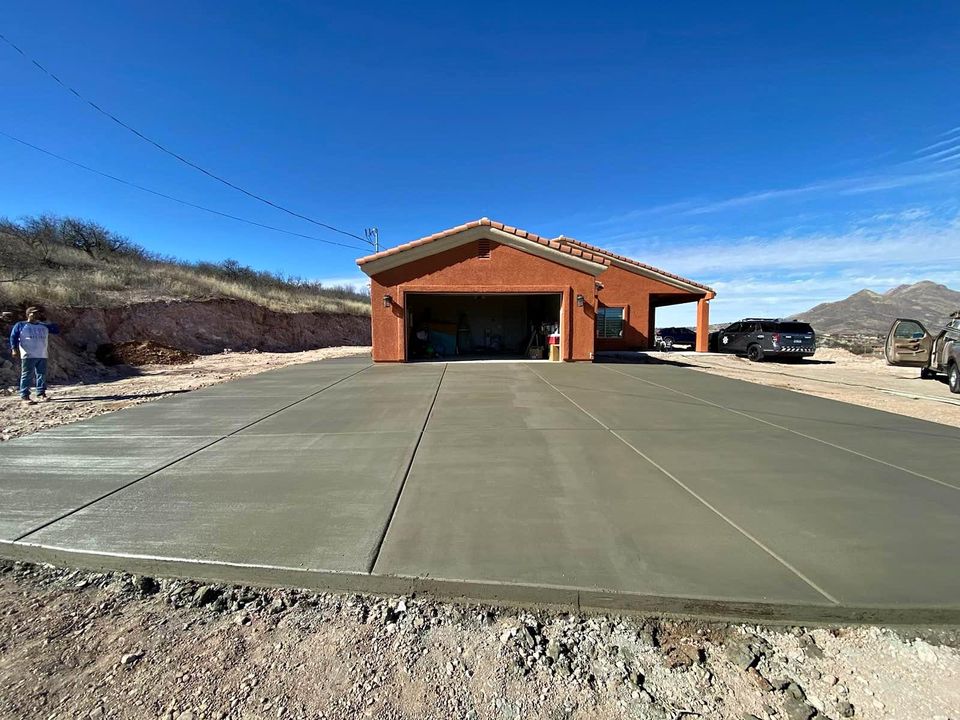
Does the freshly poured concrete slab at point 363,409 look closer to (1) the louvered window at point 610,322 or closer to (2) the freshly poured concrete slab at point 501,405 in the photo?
(2) the freshly poured concrete slab at point 501,405

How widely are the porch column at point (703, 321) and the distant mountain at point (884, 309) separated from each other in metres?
43.0

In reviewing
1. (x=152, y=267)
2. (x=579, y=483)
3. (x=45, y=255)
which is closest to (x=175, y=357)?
(x=45, y=255)

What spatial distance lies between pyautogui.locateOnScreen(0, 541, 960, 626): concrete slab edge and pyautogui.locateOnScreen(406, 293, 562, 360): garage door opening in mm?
15152

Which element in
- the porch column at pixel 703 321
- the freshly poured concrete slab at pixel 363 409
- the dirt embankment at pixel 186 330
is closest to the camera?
the freshly poured concrete slab at pixel 363 409

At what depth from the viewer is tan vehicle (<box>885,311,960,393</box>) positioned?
12.8 metres

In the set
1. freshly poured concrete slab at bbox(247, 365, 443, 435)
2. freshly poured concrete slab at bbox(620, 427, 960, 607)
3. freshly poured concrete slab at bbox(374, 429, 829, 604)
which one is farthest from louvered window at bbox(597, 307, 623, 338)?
freshly poured concrete slab at bbox(374, 429, 829, 604)

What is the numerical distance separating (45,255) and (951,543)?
34647 mm

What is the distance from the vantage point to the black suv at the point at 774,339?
66.9ft

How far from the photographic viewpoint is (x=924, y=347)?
16391mm

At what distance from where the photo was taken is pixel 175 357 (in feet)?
68.5

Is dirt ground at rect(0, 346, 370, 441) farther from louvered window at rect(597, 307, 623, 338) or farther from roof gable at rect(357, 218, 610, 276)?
louvered window at rect(597, 307, 623, 338)

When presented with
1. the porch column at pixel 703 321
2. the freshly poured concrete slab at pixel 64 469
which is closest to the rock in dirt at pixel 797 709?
the freshly poured concrete slab at pixel 64 469

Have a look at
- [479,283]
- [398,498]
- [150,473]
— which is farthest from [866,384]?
[150,473]

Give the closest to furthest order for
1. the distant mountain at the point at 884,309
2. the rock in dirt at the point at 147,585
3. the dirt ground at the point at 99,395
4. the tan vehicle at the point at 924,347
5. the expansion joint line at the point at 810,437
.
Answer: the rock in dirt at the point at 147,585, the expansion joint line at the point at 810,437, the dirt ground at the point at 99,395, the tan vehicle at the point at 924,347, the distant mountain at the point at 884,309
